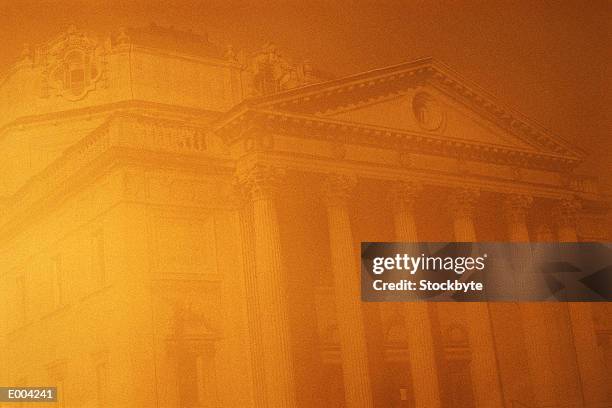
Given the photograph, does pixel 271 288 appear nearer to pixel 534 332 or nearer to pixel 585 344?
pixel 534 332

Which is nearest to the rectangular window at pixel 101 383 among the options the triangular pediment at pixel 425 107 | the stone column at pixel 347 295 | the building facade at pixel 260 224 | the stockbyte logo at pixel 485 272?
the building facade at pixel 260 224

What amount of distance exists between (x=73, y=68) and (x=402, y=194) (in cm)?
828

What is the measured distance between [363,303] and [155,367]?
5097 millimetres

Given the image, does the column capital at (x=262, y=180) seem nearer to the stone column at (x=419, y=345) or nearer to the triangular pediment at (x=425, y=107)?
the triangular pediment at (x=425, y=107)

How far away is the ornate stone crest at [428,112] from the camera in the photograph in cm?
1850

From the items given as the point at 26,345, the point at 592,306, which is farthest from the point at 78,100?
the point at 592,306

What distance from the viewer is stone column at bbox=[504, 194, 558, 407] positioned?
1806cm

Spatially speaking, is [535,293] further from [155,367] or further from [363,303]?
[155,367]

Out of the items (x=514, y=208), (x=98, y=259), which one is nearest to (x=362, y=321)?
(x=98, y=259)

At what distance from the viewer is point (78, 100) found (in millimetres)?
19281

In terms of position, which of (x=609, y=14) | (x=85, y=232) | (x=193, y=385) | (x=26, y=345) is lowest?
(x=193, y=385)

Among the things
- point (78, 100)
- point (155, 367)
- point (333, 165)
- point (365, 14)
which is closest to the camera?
point (155, 367)

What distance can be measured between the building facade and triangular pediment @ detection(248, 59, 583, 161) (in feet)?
0.17

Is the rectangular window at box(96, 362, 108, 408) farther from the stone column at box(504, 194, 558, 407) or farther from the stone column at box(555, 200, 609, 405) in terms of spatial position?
the stone column at box(555, 200, 609, 405)
